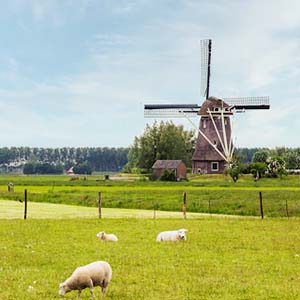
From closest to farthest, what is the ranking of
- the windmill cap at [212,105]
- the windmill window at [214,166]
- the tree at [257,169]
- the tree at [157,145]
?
the windmill cap at [212,105] < the tree at [257,169] < the windmill window at [214,166] < the tree at [157,145]

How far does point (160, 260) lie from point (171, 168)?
74.4 meters

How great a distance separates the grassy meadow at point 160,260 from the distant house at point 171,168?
6435 cm

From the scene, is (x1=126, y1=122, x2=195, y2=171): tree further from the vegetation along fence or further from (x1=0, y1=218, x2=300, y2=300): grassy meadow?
(x1=0, y1=218, x2=300, y2=300): grassy meadow

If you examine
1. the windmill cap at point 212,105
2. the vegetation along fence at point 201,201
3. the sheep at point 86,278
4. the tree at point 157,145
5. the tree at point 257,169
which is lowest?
the vegetation along fence at point 201,201

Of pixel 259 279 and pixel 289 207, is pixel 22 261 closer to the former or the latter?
pixel 259 279

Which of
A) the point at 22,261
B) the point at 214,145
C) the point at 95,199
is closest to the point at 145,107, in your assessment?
the point at 214,145

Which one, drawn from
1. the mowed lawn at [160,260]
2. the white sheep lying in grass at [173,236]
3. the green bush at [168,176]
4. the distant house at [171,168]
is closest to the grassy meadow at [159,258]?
the mowed lawn at [160,260]

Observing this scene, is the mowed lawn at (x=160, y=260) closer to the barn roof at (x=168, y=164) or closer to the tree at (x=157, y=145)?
the barn roof at (x=168, y=164)

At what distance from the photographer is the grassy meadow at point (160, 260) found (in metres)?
11.4

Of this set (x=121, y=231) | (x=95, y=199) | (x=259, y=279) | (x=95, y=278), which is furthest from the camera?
(x=95, y=199)

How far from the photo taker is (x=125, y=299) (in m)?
10.6

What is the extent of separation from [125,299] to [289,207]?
25482 mm

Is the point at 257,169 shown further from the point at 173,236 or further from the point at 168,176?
the point at 173,236

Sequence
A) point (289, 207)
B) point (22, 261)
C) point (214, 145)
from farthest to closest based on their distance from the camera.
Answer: point (214, 145) < point (289, 207) < point (22, 261)
